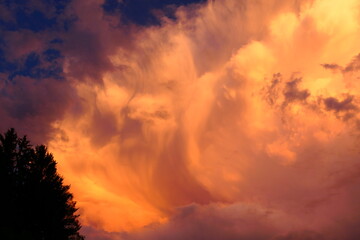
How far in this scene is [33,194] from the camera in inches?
1730

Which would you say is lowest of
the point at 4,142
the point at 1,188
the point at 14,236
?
the point at 14,236

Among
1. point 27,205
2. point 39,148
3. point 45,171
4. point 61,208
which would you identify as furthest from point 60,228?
point 39,148

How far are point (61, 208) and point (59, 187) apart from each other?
12.9ft

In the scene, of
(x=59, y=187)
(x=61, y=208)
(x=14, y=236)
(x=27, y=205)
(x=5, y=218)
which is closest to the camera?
(x=14, y=236)

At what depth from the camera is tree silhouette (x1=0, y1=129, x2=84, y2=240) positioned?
41.7m

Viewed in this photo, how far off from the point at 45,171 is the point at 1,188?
7969 mm

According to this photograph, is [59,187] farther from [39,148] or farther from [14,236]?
[14,236]

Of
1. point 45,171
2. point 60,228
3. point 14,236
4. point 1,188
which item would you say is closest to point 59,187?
point 45,171

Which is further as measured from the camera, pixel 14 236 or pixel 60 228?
pixel 60 228

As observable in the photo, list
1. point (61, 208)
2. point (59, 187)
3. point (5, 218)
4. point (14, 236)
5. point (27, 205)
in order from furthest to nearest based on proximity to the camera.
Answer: point (59, 187) < point (61, 208) < point (27, 205) < point (5, 218) < point (14, 236)

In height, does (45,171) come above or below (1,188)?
above

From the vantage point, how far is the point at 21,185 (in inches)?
1756

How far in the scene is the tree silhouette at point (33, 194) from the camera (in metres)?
41.7

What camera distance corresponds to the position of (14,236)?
32500mm
